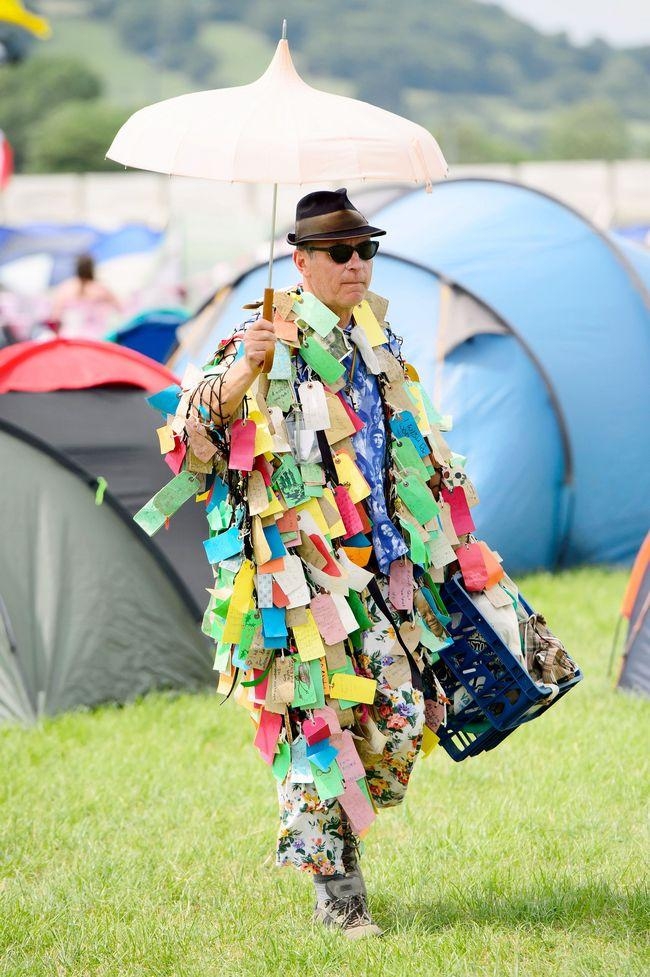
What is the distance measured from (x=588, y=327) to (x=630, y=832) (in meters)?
4.35

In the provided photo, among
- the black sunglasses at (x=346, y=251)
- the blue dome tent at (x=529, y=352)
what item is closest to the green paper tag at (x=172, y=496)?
the black sunglasses at (x=346, y=251)

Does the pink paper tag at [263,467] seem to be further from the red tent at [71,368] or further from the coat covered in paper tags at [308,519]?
the red tent at [71,368]

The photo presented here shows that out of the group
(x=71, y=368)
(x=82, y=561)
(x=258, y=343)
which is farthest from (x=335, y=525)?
(x=71, y=368)

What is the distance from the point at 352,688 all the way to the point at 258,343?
84 cm

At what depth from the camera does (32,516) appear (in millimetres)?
5480

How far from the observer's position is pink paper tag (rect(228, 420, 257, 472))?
311 centimetres

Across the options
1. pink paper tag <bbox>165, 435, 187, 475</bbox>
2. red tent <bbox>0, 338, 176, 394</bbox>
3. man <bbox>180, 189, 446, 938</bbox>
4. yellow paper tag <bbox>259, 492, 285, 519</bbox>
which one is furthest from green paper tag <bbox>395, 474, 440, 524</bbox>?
red tent <bbox>0, 338, 176, 394</bbox>

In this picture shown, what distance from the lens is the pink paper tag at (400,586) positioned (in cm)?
327

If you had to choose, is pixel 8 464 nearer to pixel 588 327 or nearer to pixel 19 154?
pixel 588 327

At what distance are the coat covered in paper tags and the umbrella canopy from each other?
1.38 feet

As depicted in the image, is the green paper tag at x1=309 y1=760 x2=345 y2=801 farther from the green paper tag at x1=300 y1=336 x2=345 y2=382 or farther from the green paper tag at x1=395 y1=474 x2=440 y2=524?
the green paper tag at x1=300 y1=336 x2=345 y2=382

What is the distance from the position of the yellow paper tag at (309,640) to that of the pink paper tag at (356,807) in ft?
1.05

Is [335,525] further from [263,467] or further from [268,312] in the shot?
[268,312]

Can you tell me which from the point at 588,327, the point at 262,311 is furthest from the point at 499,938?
the point at 588,327
